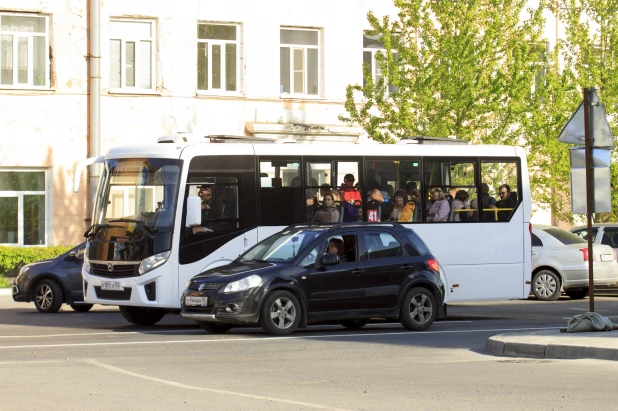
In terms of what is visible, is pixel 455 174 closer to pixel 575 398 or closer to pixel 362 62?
pixel 575 398

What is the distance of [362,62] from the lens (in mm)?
36469

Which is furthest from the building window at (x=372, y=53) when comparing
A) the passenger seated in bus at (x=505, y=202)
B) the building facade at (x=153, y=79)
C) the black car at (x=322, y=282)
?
the black car at (x=322, y=282)

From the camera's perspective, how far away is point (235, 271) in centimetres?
1716

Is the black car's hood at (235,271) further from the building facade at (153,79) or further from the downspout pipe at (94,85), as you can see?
the building facade at (153,79)

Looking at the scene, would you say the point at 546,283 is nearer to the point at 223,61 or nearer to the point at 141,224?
the point at 141,224

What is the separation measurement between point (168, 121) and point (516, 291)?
600 inches

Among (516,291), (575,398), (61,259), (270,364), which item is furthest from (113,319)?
(575,398)

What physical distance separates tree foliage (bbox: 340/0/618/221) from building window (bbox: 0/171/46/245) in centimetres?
863

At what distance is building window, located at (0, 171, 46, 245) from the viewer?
33.1m

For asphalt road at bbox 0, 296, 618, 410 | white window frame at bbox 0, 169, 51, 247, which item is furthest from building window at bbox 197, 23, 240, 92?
asphalt road at bbox 0, 296, 618, 410

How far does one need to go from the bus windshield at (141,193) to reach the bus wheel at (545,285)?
1067cm

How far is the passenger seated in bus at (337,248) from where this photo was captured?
699 inches

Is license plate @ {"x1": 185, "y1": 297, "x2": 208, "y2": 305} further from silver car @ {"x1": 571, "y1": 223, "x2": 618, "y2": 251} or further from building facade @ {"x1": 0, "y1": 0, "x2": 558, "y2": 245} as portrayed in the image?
building facade @ {"x1": 0, "y1": 0, "x2": 558, "y2": 245}

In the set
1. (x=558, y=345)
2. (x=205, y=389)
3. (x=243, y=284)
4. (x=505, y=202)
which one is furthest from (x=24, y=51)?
(x=205, y=389)
